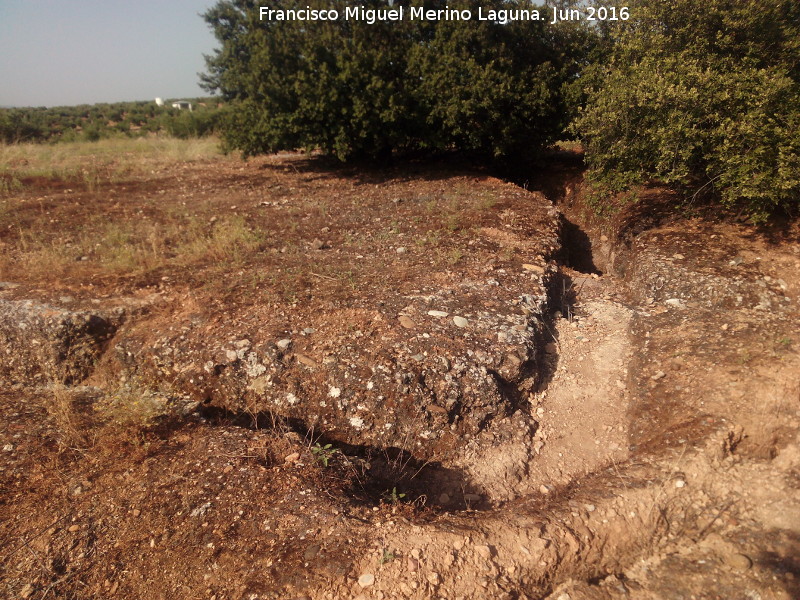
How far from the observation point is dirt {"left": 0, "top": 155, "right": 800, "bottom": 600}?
2.38 metres

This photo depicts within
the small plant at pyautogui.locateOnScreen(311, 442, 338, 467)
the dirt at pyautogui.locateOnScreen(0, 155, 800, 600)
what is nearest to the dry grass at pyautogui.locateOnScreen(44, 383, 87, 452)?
the dirt at pyautogui.locateOnScreen(0, 155, 800, 600)

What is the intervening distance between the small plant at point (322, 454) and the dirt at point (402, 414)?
0.02 metres

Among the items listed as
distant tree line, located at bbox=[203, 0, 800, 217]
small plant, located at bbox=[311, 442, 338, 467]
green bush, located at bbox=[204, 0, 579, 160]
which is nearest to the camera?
small plant, located at bbox=[311, 442, 338, 467]

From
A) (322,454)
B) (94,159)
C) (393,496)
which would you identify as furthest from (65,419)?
(94,159)

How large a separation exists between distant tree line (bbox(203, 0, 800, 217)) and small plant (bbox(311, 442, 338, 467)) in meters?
4.37

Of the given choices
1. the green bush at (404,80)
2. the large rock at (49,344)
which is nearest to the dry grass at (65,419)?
the large rock at (49,344)

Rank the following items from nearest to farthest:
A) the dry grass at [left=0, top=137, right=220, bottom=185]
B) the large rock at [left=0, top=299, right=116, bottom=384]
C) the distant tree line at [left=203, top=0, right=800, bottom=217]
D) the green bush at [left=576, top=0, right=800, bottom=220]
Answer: the large rock at [left=0, top=299, right=116, bottom=384]
the green bush at [left=576, top=0, right=800, bottom=220]
the distant tree line at [left=203, top=0, right=800, bottom=217]
the dry grass at [left=0, top=137, right=220, bottom=185]

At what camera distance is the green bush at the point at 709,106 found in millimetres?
4523

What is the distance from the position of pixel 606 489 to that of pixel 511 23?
288 inches

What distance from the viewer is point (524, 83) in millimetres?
7660

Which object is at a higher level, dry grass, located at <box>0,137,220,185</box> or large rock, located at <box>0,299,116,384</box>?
dry grass, located at <box>0,137,220,185</box>

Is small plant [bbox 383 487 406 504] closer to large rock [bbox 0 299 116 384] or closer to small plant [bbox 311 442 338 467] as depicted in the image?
small plant [bbox 311 442 338 467]

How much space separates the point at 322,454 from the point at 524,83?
22.5 feet

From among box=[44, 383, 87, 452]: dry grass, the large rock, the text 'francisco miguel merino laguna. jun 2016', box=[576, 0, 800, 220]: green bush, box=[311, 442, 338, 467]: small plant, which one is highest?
the text 'francisco miguel merino laguna. jun 2016'
